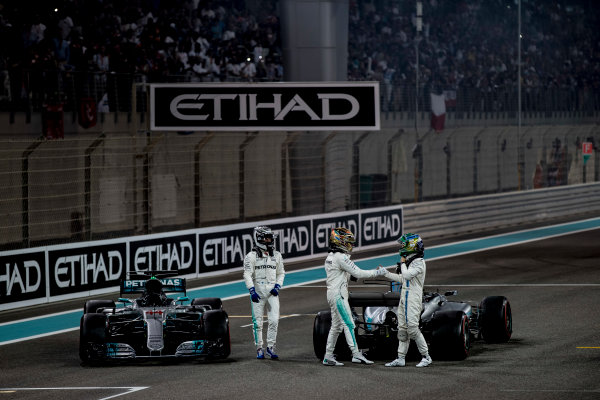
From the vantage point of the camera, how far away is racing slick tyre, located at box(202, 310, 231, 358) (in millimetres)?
13352

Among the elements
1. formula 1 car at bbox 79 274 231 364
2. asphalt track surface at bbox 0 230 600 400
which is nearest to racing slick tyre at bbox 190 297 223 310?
asphalt track surface at bbox 0 230 600 400

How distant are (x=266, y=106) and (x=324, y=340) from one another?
11.8 m

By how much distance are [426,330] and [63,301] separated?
26.9 ft

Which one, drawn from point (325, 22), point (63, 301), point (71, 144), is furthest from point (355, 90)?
point (63, 301)

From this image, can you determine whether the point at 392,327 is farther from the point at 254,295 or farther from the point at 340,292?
the point at 254,295

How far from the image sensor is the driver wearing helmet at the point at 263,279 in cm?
1361

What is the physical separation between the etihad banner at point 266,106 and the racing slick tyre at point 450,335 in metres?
11.6

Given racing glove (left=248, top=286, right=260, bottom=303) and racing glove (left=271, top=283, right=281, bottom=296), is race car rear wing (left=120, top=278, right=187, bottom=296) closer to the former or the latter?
racing glove (left=248, top=286, right=260, bottom=303)

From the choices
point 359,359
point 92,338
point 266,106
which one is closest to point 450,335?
point 359,359

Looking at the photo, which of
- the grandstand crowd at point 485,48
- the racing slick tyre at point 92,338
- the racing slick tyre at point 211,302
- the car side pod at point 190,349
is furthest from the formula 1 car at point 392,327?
the grandstand crowd at point 485,48

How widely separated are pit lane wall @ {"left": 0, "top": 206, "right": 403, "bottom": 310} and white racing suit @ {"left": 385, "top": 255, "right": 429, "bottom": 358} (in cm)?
453

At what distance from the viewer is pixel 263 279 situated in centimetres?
1373

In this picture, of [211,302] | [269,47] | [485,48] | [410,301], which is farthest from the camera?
[485,48]

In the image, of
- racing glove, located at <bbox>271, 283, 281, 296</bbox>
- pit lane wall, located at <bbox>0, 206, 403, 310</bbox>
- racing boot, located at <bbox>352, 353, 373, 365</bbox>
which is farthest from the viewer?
pit lane wall, located at <bbox>0, 206, 403, 310</bbox>
